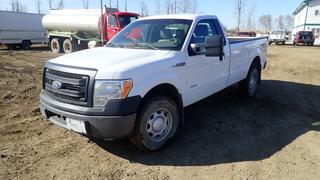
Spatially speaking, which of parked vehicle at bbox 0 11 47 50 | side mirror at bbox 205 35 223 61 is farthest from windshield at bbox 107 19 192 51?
parked vehicle at bbox 0 11 47 50

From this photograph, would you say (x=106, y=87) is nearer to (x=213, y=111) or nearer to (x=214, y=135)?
(x=214, y=135)

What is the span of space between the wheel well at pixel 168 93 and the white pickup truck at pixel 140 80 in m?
0.01

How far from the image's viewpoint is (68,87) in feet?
13.9

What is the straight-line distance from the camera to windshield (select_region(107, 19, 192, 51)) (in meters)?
5.14

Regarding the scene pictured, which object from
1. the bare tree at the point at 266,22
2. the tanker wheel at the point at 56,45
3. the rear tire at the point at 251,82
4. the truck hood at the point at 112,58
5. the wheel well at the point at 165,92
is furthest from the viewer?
the bare tree at the point at 266,22

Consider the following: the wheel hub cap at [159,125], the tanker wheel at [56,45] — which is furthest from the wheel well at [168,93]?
the tanker wheel at [56,45]

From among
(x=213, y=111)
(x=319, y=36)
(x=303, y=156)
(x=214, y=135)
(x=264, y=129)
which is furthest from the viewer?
(x=319, y=36)

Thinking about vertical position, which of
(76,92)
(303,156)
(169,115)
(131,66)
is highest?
(131,66)

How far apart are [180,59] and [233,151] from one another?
1.59 metres

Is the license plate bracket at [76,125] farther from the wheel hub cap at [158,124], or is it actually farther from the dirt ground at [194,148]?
the wheel hub cap at [158,124]

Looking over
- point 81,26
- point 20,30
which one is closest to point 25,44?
point 20,30

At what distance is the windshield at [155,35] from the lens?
16.9ft

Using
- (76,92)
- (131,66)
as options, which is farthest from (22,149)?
(131,66)

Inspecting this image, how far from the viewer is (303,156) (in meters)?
4.73
